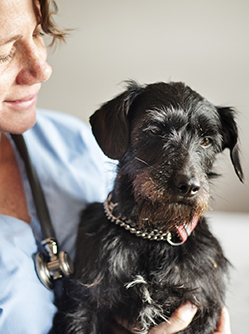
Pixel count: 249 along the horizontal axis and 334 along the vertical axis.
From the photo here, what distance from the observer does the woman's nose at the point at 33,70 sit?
1207 millimetres

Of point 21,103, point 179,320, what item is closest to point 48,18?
point 21,103

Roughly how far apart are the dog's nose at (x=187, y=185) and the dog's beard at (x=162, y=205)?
4cm

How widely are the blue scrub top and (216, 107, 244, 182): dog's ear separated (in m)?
0.48

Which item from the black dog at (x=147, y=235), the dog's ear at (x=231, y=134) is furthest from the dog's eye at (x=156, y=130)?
the dog's ear at (x=231, y=134)

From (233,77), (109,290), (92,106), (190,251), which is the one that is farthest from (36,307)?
(233,77)

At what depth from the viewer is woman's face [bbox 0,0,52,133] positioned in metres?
1.07

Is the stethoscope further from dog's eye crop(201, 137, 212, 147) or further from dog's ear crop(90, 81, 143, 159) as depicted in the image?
dog's eye crop(201, 137, 212, 147)

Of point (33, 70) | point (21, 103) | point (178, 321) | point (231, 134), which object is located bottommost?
point (178, 321)

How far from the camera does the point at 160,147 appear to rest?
120 centimetres

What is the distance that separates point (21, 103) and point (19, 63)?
167 mm

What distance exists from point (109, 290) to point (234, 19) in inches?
70.5

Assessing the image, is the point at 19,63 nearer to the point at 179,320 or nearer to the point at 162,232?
the point at 162,232

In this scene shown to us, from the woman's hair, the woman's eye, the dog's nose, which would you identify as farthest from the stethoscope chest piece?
the woman's hair

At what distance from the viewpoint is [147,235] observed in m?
1.26
